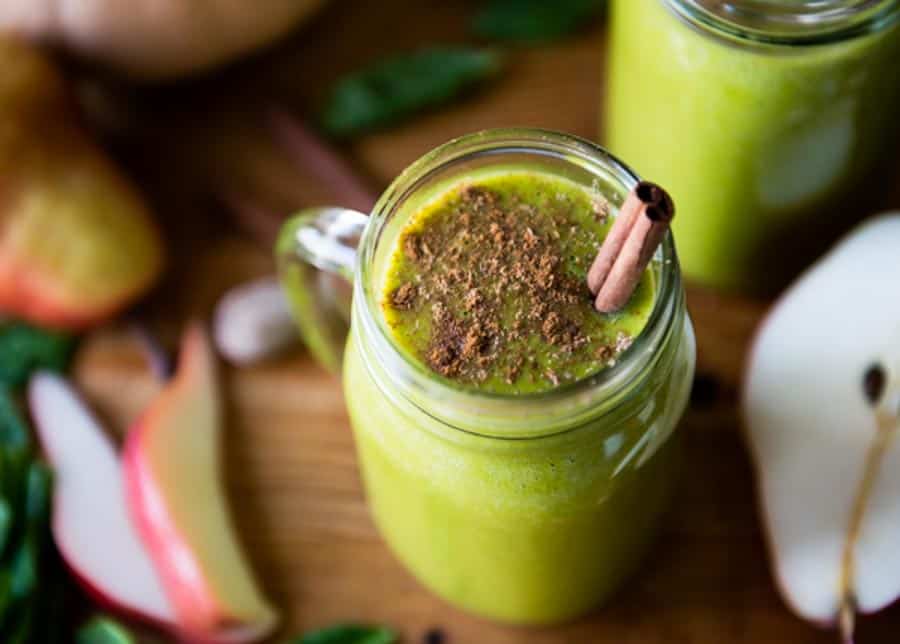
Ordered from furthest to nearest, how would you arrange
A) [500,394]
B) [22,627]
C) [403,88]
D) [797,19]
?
[403,88] < [22,627] < [797,19] < [500,394]

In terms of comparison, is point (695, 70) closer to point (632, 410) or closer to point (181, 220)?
point (632, 410)

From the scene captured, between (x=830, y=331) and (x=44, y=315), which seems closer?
(x=830, y=331)

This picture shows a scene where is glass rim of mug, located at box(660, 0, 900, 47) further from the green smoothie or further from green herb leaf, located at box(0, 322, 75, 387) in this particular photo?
green herb leaf, located at box(0, 322, 75, 387)

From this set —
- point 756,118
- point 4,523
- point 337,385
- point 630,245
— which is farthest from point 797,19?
point 4,523

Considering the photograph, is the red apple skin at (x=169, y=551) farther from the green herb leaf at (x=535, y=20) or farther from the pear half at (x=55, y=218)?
the green herb leaf at (x=535, y=20)

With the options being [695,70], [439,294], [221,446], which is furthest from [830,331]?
[221,446]

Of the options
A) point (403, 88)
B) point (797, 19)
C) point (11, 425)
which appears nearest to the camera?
point (797, 19)

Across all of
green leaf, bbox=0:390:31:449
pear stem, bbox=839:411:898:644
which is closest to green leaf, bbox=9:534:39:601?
green leaf, bbox=0:390:31:449

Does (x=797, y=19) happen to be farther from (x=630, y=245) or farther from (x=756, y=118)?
(x=630, y=245)
